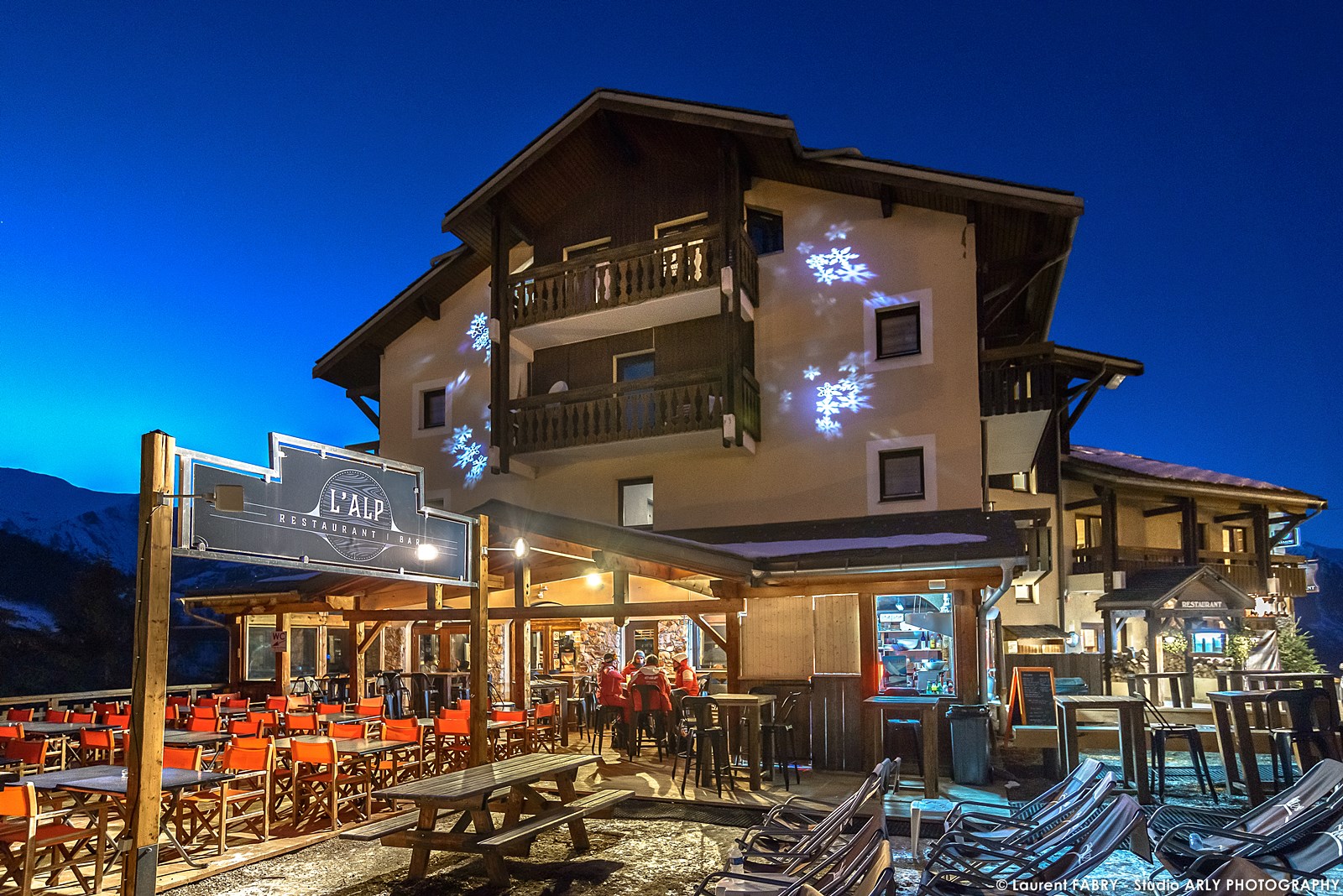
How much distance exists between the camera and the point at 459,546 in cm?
945

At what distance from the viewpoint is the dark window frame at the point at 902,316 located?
14.9 meters

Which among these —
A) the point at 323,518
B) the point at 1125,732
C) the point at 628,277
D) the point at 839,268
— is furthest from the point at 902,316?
the point at 323,518

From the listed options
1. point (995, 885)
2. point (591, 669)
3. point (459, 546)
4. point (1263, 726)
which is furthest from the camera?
point (591, 669)

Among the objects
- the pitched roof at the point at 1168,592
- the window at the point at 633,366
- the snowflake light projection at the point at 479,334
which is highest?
the snowflake light projection at the point at 479,334

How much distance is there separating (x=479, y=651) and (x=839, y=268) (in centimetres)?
902

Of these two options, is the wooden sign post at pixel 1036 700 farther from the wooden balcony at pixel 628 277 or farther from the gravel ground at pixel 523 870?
the wooden balcony at pixel 628 277

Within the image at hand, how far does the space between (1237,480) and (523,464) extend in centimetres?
1926

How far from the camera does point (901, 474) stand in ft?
49.1

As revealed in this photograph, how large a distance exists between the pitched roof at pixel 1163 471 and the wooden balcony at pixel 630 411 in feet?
37.1

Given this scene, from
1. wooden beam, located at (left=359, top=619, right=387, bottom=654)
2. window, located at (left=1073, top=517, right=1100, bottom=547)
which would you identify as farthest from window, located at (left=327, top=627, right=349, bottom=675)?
window, located at (left=1073, top=517, right=1100, bottom=547)

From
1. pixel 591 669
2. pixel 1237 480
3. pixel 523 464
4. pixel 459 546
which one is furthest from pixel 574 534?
pixel 1237 480

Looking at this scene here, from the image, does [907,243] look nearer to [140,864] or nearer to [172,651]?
[140,864]

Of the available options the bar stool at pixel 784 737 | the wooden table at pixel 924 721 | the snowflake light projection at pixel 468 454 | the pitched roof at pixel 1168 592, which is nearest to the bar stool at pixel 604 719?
the bar stool at pixel 784 737

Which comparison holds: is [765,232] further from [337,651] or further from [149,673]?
[337,651]
